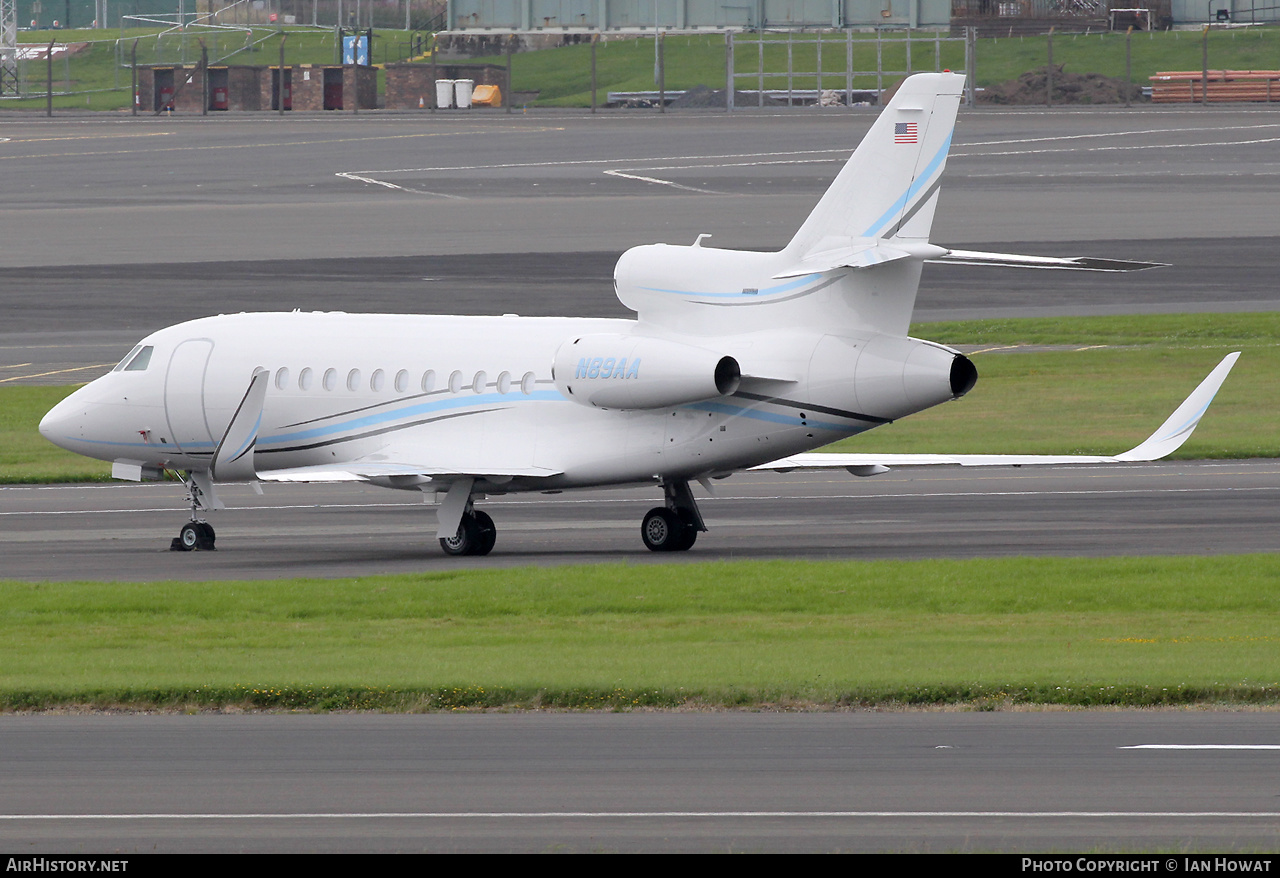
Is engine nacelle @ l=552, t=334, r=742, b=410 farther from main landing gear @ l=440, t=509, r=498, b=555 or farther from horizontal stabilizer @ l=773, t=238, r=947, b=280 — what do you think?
main landing gear @ l=440, t=509, r=498, b=555

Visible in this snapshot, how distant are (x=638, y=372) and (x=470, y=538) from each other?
13.2 ft

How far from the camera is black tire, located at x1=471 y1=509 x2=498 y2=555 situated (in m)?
30.0

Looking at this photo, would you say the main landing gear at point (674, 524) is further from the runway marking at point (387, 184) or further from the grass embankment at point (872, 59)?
the grass embankment at point (872, 59)

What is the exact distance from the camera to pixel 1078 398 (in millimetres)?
49281

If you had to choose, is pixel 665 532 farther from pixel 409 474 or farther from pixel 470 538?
pixel 409 474

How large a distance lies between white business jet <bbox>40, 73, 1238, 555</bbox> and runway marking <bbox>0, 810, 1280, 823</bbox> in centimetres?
1217

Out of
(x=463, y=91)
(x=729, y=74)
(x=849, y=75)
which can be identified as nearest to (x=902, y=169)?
(x=729, y=74)

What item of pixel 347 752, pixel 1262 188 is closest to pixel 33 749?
pixel 347 752

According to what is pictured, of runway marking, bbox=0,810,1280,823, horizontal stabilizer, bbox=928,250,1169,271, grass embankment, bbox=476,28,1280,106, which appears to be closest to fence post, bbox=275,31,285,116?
grass embankment, bbox=476,28,1280,106

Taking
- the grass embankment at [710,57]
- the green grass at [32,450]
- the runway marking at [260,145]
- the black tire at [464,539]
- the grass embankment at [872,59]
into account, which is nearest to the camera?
the black tire at [464,539]

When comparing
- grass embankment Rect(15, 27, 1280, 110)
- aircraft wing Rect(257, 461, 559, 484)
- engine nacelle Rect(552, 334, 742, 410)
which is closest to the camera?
engine nacelle Rect(552, 334, 742, 410)

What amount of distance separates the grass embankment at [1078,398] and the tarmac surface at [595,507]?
2303 mm

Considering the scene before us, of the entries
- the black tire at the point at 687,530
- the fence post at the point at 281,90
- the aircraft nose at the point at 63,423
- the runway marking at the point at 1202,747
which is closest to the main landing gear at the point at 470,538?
the black tire at the point at 687,530

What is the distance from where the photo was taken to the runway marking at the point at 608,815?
43.2 feet
